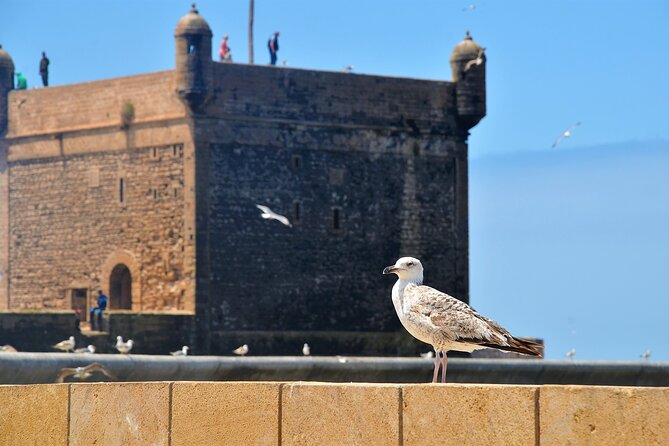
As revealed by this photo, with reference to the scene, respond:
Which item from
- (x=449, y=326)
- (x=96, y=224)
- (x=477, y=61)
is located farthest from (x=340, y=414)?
(x=477, y=61)

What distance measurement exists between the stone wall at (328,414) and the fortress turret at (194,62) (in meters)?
21.3

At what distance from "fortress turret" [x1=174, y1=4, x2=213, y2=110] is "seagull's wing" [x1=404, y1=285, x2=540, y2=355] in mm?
22598

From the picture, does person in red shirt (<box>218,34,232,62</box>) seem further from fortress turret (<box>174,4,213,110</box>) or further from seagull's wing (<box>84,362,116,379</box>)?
seagull's wing (<box>84,362,116,379</box>)

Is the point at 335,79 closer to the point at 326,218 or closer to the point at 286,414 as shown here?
the point at 326,218

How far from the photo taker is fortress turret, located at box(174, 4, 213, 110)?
110 feet

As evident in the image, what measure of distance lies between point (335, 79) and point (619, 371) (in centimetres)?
926

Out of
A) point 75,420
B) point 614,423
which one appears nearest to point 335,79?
point 75,420

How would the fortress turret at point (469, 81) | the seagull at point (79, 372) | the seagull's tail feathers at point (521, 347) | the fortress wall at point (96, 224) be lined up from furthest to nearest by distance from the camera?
the fortress turret at point (469, 81) < the fortress wall at point (96, 224) < the seagull at point (79, 372) < the seagull's tail feathers at point (521, 347)

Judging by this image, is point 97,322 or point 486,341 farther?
point 97,322

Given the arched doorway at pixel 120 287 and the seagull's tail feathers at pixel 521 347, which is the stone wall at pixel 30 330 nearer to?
the arched doorway at pixel 120 287

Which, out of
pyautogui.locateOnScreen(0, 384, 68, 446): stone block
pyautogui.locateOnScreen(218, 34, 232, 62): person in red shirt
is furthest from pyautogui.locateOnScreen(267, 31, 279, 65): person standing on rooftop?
pyautogui.locateOnScreen(0, 384, 68, 446): stone block

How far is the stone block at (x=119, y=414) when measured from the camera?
11047 millimetres

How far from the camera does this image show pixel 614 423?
29.0 ft

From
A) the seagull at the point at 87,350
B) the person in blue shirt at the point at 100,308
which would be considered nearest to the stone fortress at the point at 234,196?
the person in blue shirt at the point at 100,308
